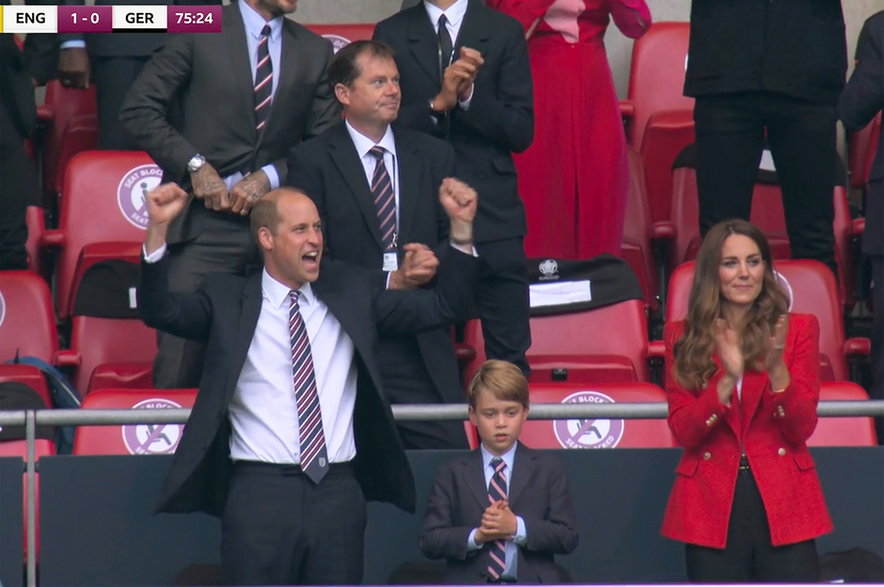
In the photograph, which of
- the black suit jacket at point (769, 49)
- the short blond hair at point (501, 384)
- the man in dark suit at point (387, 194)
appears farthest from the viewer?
the black suit jacket at point (769, 49)

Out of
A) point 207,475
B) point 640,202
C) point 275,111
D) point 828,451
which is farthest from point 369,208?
point 640,202

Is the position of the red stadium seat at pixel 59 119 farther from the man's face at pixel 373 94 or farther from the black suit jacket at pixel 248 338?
the black suit jacket at pixel 248 338

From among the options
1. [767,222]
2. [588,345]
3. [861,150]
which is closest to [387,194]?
[588,345]

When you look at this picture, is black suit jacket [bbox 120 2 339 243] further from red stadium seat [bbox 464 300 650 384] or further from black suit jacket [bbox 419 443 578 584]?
black suit jacket [bbox 419 443 578 584]

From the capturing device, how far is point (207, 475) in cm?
515

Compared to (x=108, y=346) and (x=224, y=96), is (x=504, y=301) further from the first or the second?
(x=108, y=346)

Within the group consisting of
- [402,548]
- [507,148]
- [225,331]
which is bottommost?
[402,548]

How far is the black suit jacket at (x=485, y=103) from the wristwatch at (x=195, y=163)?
729 mm

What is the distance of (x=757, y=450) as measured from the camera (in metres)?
5.17

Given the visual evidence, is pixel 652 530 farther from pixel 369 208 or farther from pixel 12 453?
pixel 12 453

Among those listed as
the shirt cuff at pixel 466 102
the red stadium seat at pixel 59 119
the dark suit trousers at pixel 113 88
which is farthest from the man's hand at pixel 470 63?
the red stadium seat at pixel 59 119

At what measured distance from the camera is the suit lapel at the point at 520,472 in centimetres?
523

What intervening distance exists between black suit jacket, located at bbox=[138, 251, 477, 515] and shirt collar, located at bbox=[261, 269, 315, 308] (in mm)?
26

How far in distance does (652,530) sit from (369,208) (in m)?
1.37
